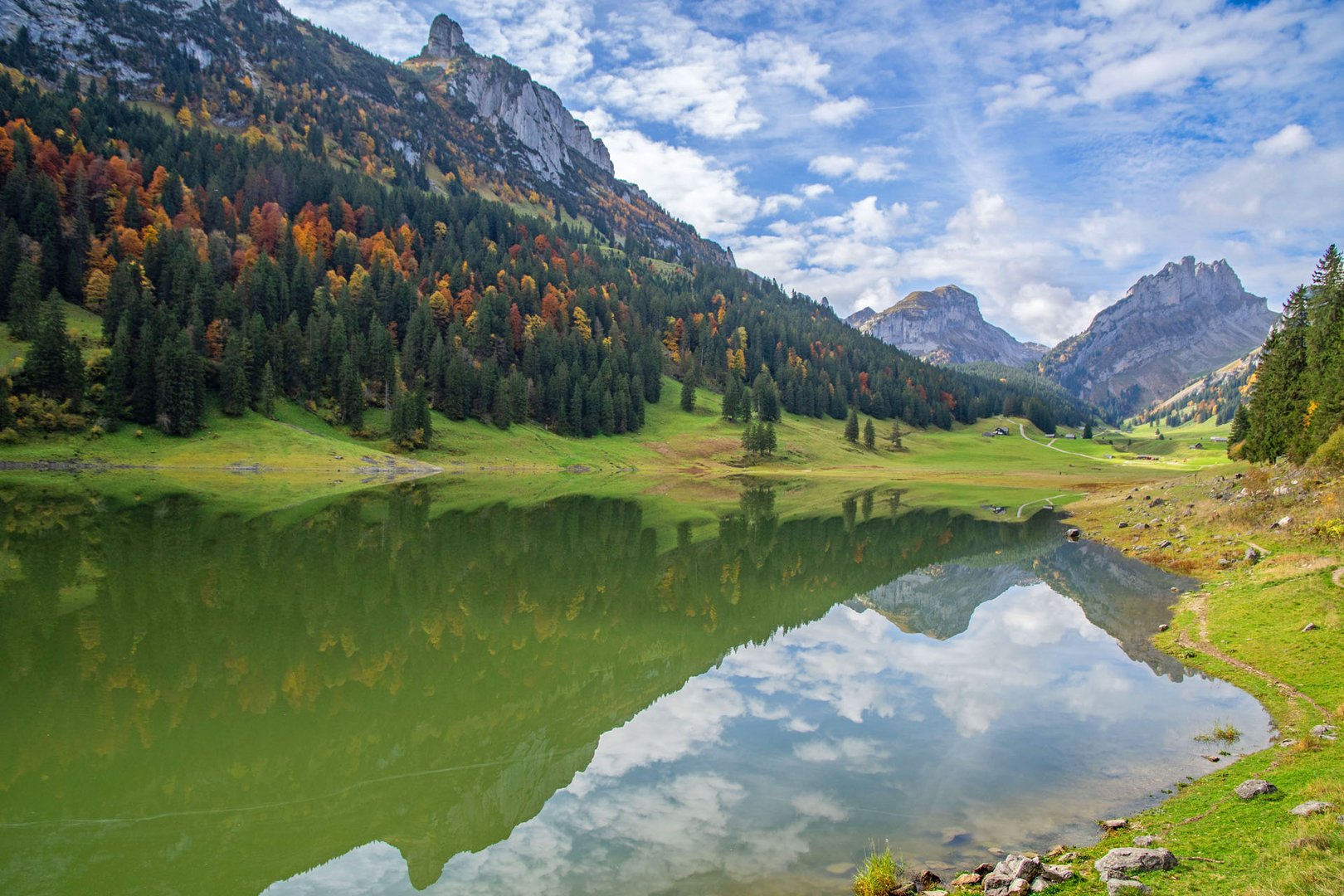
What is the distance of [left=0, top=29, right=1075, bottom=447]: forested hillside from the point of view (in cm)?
7238

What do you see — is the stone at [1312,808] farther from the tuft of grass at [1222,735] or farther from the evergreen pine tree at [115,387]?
the evergreen pine tree at [115,387]

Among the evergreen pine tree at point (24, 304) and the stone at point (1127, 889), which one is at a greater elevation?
the evergreen pine tree at point (24, 304)

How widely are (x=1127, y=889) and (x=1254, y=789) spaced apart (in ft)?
15.0

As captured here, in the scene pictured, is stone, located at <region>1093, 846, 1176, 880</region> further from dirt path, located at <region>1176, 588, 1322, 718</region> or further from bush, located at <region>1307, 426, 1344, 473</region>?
bush, located at <region>1307, 426, 1344, 473</region>

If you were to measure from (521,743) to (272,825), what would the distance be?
169 inches

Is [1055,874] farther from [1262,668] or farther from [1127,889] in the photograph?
[1262,668]

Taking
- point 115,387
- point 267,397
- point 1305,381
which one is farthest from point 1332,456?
point 115,387

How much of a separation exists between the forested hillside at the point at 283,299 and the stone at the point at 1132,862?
82357mm

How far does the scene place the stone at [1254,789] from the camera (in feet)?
33.2

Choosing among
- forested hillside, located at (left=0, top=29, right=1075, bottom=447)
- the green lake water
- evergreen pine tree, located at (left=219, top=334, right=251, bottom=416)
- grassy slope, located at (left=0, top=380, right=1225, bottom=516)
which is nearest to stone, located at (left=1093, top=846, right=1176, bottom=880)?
the green lake water

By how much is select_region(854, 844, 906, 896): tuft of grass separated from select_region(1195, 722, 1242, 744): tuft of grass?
30.6ft

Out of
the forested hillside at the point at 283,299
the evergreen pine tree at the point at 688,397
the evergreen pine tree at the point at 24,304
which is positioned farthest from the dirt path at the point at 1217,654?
the evergreen pine tree at the point at 688,397

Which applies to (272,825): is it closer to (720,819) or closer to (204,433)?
(720,819)

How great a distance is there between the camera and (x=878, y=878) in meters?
8.75
